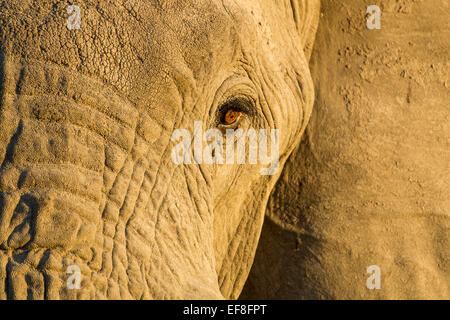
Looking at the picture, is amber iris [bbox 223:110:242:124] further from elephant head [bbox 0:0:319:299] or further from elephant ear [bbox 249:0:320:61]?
elephant ear [bbox 249:0:320:61]

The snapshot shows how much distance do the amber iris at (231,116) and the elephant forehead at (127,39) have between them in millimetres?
173

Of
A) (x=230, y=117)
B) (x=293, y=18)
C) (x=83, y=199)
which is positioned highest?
(x=293, y=18)

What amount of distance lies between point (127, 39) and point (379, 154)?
962 mm

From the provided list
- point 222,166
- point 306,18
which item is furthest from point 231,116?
point 306,18

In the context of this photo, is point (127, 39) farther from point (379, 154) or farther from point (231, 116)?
point (379, 154)

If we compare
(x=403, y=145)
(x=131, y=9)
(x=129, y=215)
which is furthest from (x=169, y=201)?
(x=403, y=145)

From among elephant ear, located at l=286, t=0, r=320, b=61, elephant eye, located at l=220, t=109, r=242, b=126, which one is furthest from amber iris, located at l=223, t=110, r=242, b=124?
elephant ear, located at l=286, t=0, r=320, b=61

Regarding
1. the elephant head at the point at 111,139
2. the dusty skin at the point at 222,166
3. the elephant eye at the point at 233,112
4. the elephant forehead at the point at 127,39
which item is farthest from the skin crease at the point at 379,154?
the elephant forehead at the point at 127,39

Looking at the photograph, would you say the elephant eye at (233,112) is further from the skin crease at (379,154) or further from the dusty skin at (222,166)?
the skin crease at (379,154)

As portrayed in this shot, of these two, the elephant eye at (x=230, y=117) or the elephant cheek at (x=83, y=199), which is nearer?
the elephant cheek at (x=83, y=199)

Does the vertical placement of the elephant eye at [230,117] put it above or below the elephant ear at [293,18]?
below

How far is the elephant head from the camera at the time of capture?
1.43m

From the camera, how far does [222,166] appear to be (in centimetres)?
189

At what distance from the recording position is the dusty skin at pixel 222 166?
1.46 metres
